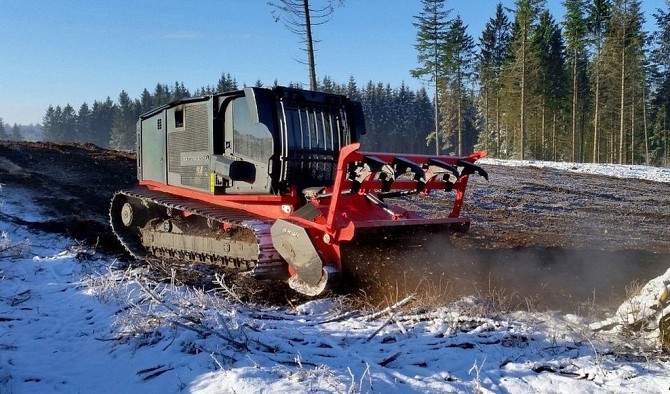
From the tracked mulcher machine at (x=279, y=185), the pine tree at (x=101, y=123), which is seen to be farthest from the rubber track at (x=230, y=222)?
the pine tree at (x=101, y=123)

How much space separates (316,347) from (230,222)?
114 inches

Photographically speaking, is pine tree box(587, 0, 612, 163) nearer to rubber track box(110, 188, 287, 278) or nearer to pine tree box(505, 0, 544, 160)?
pine tree box(505, 0, 544, 160)

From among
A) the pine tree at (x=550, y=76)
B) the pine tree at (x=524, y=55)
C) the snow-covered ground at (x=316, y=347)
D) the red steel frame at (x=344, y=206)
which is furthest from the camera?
the pine tree at (x=550, y=76)

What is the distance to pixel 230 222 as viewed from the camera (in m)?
6.86

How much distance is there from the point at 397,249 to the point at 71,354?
3719 mm

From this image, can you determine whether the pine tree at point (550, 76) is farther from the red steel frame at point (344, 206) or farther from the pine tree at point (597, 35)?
the red steel frame at point (344, 206)

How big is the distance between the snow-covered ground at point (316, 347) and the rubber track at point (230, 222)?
0.67 m

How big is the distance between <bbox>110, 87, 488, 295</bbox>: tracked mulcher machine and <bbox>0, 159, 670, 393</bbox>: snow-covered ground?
2.58 feet

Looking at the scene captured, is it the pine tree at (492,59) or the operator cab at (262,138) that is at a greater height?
the pine tree at (492,59)

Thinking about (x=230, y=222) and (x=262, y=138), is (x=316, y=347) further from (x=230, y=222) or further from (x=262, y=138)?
(x=262, y=138)

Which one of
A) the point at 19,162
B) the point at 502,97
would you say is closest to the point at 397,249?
the point at 19,162

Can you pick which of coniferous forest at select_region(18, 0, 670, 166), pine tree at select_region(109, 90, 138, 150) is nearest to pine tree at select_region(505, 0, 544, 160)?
coniferous forest at select_region(18, 0, 670, 166)

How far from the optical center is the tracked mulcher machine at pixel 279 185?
237 inches

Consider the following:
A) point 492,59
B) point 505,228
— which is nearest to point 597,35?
point 492,59
